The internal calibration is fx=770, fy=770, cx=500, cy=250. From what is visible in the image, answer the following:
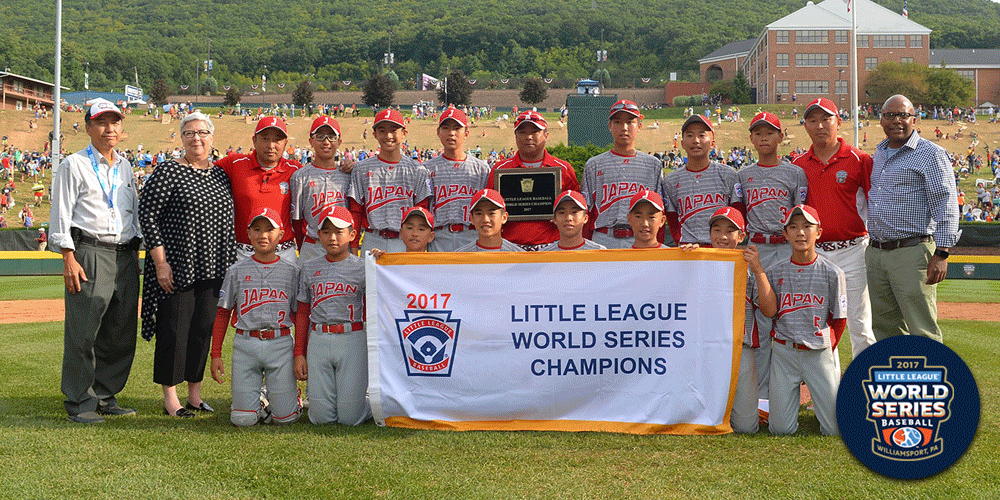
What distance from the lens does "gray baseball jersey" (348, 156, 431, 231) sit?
6145mm

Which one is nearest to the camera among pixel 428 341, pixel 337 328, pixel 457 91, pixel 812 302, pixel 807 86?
pixel 812 302

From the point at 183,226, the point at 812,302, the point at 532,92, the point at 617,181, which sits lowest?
the point at 812,302

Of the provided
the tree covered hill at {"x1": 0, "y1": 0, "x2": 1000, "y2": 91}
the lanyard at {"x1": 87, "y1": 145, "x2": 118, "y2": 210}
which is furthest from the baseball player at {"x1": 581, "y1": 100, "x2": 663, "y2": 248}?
the tree covered hill at {"x1": 0, "y1": 0, "x2": 1000, "y2": 91}

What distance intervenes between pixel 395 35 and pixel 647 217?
497 feet

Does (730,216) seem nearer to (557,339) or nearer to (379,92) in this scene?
(557,339)

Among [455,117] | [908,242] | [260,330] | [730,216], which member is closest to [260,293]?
[260,330]

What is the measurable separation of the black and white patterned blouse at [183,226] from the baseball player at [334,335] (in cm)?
84

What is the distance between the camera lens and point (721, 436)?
16.4 feet

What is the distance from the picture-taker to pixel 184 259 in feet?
18.9

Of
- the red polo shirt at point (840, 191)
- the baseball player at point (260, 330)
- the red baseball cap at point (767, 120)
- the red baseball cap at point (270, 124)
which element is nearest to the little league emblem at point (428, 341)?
the baseball player at point (260, 330)

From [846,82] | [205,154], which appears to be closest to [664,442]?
[205,154]

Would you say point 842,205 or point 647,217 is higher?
point 842,205

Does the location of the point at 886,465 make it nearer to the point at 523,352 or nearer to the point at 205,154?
the point at 523,352

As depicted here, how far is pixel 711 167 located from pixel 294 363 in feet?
11.4
